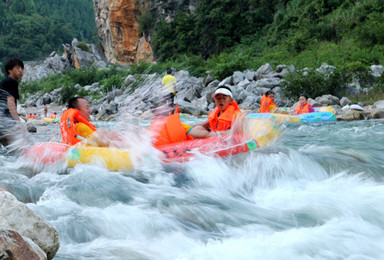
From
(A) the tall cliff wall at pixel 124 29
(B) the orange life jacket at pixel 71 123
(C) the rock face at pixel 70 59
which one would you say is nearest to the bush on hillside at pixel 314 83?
(B) the orange life jacket at pixel 71 123

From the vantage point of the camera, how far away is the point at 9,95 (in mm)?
5555

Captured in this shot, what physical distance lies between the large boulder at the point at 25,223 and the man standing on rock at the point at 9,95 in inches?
149

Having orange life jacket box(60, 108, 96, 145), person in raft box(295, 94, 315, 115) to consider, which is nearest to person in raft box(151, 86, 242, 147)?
orange life jacket box(60, 108, 96, 145)

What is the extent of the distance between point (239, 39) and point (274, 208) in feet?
82.6

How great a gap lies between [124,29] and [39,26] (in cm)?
5850

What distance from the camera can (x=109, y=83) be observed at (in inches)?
904

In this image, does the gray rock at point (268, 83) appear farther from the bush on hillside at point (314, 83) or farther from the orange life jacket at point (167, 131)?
Answer: the orange life jacket at point (167, 131)

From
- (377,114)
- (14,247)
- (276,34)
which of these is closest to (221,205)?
(14,247)

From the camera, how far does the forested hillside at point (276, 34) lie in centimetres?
1653

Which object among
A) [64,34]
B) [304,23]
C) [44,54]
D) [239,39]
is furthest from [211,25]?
[64,34]

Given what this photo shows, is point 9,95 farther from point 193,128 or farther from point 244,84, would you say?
point 244,84

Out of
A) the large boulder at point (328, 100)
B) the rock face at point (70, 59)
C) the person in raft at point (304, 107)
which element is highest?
the rock face at point (70, 59)

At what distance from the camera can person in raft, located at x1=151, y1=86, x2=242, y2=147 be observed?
5.72 meters

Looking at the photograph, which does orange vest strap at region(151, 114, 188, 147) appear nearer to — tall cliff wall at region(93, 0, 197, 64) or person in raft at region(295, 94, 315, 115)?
person in raft at region(295, 94, 315, 115)
